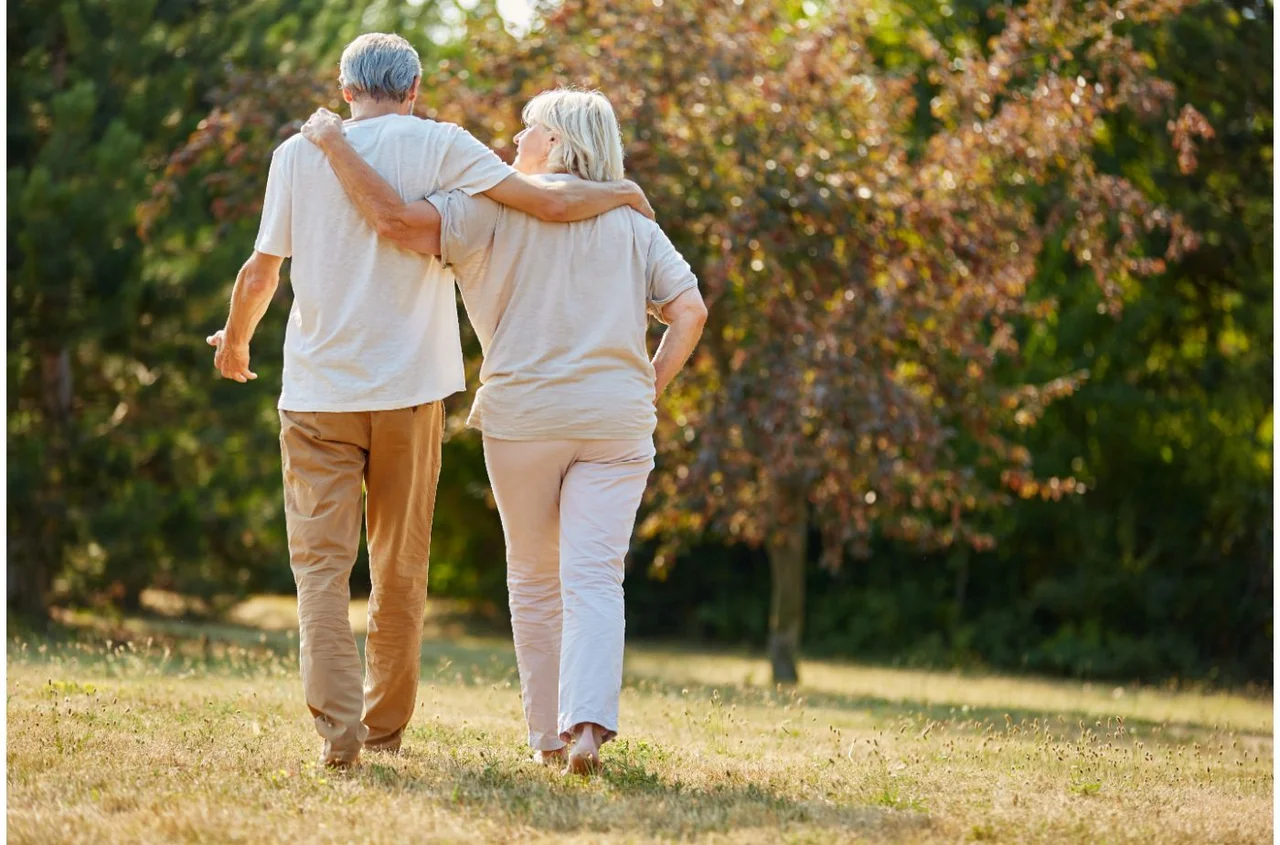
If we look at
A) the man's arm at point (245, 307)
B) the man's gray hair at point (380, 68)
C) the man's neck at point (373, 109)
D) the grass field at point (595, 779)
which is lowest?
the grass field at point (595, 779)

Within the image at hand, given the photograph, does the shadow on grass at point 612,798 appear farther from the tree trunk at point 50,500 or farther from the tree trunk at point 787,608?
the tree trunk at point 50,500

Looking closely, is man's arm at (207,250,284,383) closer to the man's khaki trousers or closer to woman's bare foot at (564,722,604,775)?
the man's khaki trousers

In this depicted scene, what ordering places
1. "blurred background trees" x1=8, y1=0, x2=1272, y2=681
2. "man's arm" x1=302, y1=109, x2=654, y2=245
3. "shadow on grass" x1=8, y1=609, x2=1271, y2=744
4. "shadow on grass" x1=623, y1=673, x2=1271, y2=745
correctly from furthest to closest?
"blurred background trees" x1=8, y1=0, x2=1272, y2=681 → "shadow on grass" x1=8, y1=609, x2=1271, y2=744 → "shadow on grass" x1=623, y1=673, x2=1271, y2=745 → "man's arm" x1=302, y1=109, x2=654, y2=245

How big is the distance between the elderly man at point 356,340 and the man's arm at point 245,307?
0.01 metres

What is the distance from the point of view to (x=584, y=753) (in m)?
3.38

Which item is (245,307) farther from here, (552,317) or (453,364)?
(552,317)

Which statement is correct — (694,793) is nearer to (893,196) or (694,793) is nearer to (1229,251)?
(893,196)

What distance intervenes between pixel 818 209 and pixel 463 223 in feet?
14.8

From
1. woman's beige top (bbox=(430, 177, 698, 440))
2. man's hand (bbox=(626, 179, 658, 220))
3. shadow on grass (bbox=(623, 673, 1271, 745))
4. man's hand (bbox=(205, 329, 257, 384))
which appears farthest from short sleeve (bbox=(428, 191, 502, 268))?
shadow on grass (bbox=(623, 673, 1271, 745))

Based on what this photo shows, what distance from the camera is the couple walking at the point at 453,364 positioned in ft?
11.2

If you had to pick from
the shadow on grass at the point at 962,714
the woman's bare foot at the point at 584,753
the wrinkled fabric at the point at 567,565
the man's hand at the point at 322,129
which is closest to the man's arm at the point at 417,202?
the man's hand at the point at 322,129

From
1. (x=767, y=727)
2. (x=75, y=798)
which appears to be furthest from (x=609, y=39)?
(x=75, y=798)

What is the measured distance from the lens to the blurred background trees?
8016mm

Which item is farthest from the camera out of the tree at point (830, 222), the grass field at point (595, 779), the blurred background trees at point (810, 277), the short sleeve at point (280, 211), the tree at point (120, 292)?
the tree at point (120, 292)
